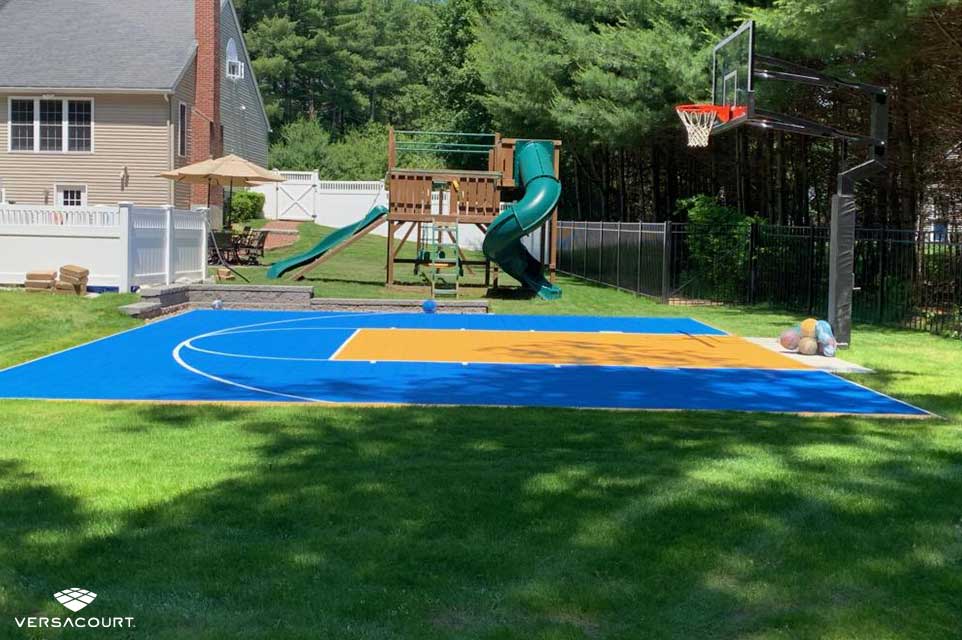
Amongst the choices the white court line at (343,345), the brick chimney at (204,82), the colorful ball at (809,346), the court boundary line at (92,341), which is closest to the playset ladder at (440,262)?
the court boundary line at (92,341)

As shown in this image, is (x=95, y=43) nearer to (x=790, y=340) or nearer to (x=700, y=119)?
(x=700, y=119)

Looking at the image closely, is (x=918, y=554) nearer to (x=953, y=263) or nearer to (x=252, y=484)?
(x=252, y=484)

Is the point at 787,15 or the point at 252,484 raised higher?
the point at 787,15

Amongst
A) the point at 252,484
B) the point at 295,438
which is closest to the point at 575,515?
the point at 252,484

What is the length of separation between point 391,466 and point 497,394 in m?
4.17

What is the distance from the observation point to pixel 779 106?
2386cm

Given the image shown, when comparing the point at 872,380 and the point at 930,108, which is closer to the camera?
the point at 872,380

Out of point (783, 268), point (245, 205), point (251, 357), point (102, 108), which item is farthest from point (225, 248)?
point (251, 357)

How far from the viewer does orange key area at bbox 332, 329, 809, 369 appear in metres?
14.7

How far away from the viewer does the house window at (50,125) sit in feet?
119

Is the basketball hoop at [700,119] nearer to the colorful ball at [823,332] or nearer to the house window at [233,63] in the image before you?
the colorful ball at [823,332]

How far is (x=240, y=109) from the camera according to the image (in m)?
45.0

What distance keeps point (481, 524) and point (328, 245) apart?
2240 cm

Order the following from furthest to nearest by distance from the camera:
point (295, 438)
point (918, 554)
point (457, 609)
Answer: point (295, 438), point (918, 554), point (457, 609)
